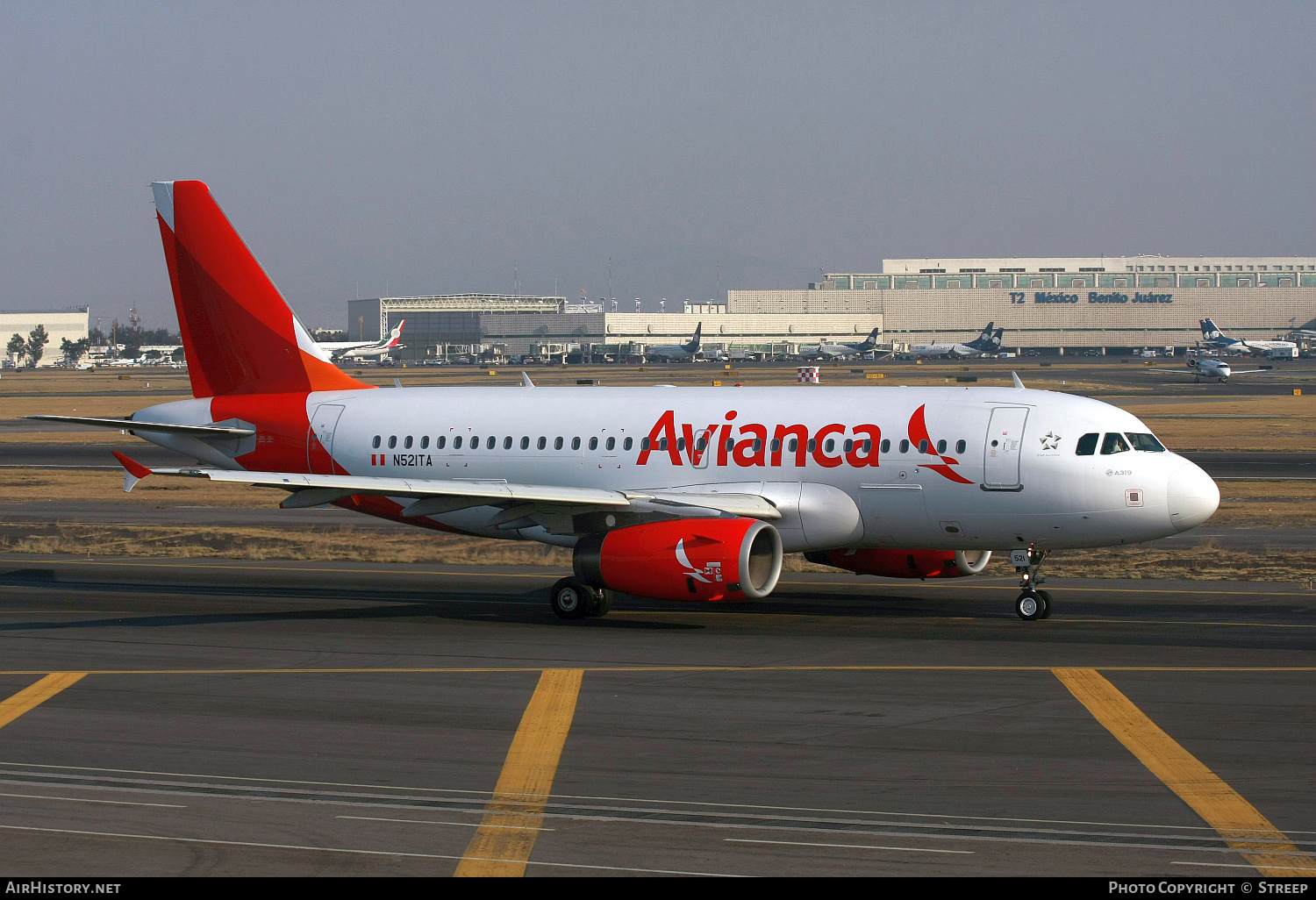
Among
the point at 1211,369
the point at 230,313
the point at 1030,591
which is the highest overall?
the point at 230,313

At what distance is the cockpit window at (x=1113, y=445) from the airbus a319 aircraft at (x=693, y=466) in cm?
3

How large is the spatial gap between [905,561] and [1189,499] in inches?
245

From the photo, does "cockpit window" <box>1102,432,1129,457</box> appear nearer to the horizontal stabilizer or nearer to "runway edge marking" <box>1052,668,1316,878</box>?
"runway edge marking" <box>1052,668,1316,878</box>

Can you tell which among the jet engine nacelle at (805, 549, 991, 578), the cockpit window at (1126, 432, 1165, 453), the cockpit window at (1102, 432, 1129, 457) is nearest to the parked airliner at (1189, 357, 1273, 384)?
the jet engine nacelle at (805, 549, 991, 578)

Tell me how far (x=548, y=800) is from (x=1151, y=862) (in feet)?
20.7

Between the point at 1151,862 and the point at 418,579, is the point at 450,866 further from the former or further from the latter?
the point at 418,579

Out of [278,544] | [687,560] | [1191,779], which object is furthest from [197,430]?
[1191,779]

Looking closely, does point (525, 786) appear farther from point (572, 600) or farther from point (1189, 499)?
point (1189, 499)

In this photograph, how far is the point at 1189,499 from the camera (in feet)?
86.8

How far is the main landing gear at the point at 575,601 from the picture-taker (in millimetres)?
28609

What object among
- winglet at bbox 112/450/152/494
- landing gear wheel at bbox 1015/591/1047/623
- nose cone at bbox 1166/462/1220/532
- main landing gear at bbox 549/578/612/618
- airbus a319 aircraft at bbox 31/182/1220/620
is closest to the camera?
nose cone at bbox 1166/462/1220/532

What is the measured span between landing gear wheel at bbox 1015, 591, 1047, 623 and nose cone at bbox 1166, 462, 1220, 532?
290 centimetres

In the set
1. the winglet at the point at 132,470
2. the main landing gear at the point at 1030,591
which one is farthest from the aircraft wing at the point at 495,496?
the main landing gear at the point at 1030,591

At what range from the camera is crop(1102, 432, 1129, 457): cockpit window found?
27.0 metres
